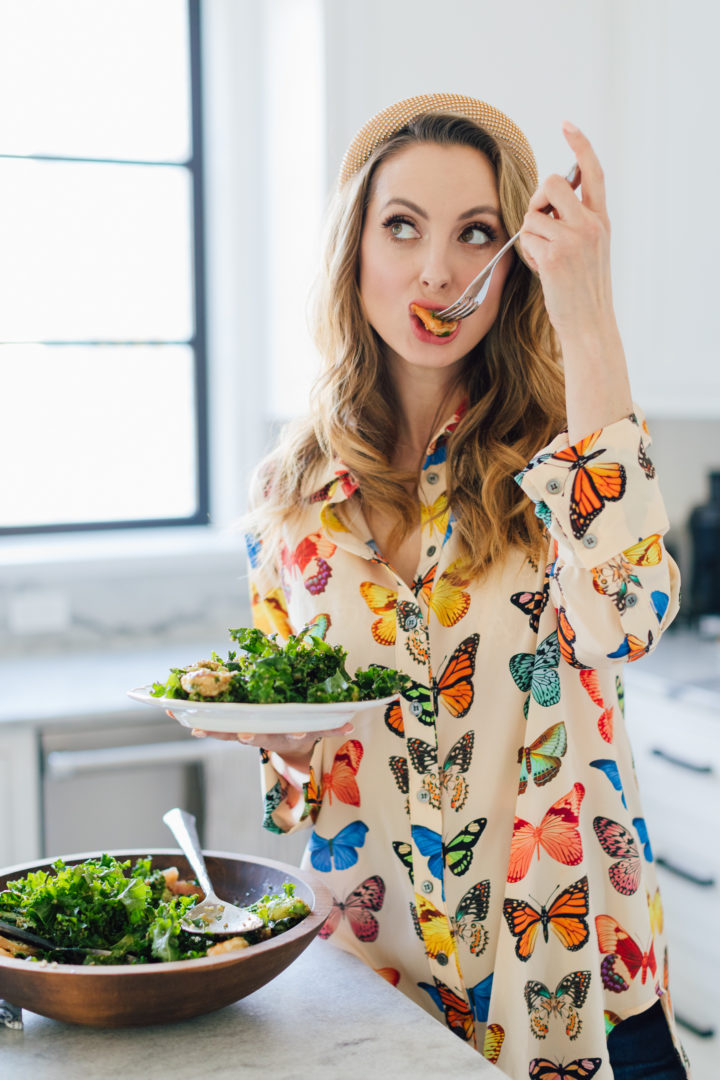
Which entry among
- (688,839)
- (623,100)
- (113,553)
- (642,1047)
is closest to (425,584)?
(642,1047)

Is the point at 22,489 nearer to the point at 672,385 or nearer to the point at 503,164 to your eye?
the point at 672,385

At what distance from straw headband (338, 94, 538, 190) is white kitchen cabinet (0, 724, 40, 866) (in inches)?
53.4

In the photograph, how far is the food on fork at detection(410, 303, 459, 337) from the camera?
4.00 feet

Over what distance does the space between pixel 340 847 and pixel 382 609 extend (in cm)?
29

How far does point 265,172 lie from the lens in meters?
2.79

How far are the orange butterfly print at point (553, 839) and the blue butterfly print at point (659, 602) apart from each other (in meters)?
0.24

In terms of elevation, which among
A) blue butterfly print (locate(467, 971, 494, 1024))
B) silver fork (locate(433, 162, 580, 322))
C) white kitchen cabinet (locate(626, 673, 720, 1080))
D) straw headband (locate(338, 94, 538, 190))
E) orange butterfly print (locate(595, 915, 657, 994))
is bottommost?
white kitchen cabinet (locate(626, 673, 720, 1080))

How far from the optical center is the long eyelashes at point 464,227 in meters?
1.26

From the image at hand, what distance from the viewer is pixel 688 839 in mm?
2119

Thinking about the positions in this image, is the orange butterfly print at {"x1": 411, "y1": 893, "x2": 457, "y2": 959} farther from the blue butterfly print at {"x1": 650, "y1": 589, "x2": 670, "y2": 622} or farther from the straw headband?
the straw headband

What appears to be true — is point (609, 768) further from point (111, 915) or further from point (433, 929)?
point (111, 915)

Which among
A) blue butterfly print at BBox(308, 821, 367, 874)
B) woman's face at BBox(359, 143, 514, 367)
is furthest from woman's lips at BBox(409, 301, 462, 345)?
blue butterfly print at BBox(308, 821, 367, 874)

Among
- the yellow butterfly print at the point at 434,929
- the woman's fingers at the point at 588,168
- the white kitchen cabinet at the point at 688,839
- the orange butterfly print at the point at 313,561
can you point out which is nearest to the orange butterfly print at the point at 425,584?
the orange butterfly print at the point at 313,561

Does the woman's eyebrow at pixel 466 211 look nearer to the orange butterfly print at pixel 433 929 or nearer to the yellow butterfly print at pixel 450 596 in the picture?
the yellow butterfly print at pixel 450 596
